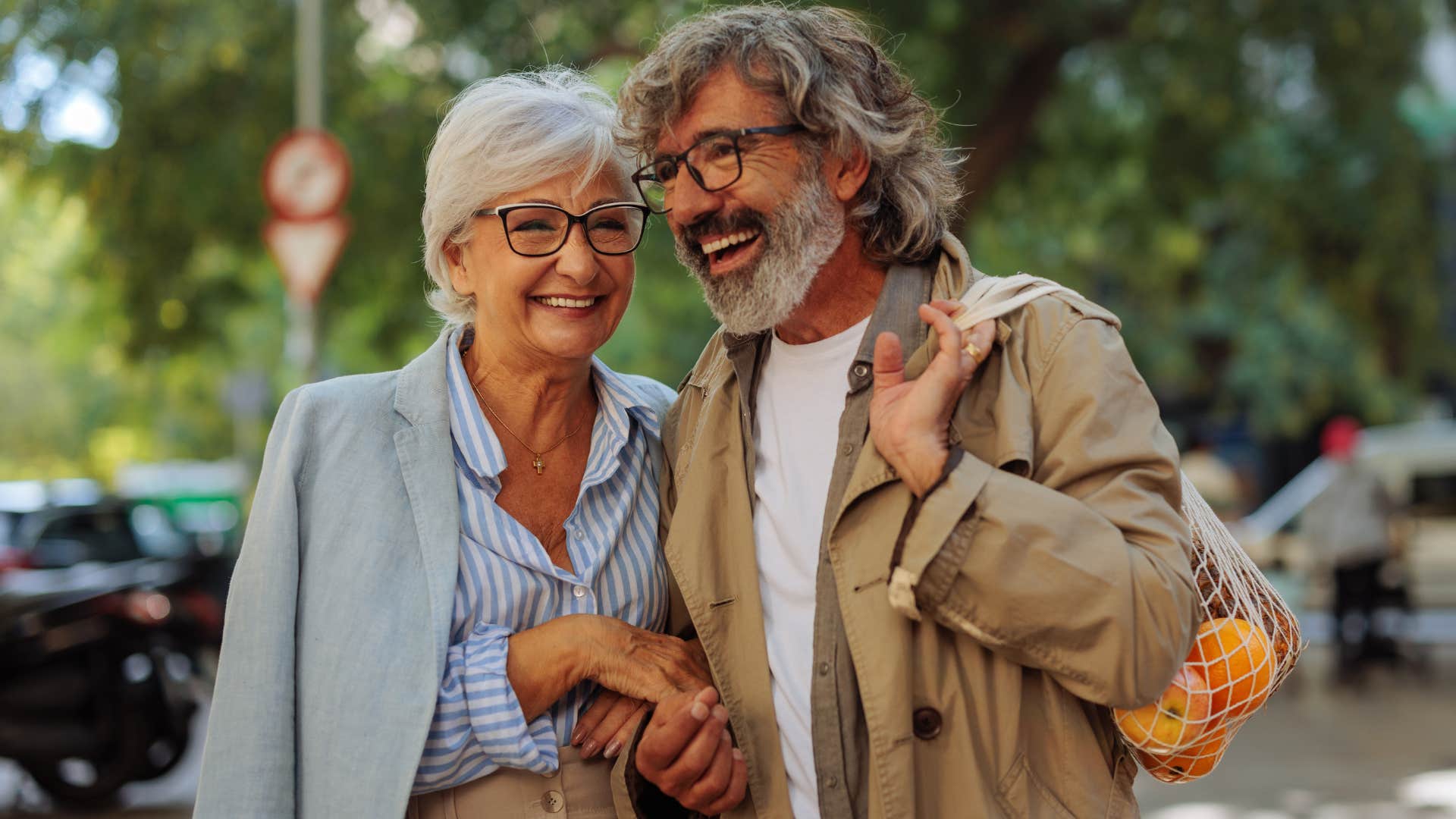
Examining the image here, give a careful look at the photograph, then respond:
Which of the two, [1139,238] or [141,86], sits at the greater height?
[141,86]

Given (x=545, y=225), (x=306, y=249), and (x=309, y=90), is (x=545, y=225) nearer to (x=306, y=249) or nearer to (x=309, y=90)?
(x=306, y=249)

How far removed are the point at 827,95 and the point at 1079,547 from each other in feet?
3.40

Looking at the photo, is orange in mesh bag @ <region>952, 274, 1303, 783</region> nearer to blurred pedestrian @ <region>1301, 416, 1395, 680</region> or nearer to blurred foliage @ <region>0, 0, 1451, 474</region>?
blurred foliage @ <region>0, 0, 1451, 474</region>

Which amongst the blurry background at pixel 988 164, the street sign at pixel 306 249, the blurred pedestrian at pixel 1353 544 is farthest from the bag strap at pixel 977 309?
the blurred pedestrian at pixel 1353 544

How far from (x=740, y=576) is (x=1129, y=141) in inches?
415

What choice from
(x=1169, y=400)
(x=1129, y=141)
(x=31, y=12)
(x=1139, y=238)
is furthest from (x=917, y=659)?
(x=1169, y=400)

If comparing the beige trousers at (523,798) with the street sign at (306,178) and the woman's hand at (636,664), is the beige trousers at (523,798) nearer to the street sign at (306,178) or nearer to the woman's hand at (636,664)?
the woman's hand at (636,664)

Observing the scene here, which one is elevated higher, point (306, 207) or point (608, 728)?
point (306, 207)

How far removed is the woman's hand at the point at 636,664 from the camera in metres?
2.68

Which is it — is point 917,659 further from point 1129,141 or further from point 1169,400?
point 1169,400

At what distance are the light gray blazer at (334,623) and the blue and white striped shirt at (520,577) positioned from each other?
0.07 meters

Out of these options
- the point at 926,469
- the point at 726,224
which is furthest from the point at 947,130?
the point at 926,469

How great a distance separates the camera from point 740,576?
272 cm

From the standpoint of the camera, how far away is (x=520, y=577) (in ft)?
9.06
